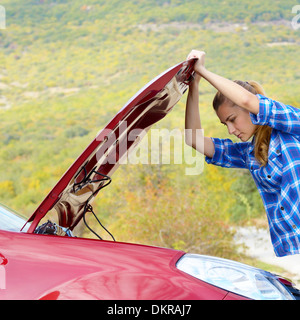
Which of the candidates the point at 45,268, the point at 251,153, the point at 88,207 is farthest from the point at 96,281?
the point at 251,153

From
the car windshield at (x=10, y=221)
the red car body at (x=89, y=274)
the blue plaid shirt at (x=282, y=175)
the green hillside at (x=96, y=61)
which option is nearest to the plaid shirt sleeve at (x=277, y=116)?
the blue plaid shirt at (x=282, y=175)

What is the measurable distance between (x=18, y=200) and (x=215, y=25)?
1692 centimetres

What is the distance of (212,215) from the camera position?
617 cm

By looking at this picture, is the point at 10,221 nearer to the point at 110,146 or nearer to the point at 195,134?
the point at 110,146

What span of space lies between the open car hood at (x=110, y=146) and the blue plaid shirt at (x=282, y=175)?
0.40m

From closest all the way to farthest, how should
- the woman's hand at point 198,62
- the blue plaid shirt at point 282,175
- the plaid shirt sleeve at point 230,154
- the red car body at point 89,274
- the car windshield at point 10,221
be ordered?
the red car body at point 89,274
the car windshield at point 10,221
the blue plaid shirt at point 282,175
the woman's hand at point 198,62
the plaid shirt sleeve at point 230,154

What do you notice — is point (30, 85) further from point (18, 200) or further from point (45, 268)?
point (45, 268)

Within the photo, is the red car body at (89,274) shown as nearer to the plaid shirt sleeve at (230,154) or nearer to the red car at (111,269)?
the red car at (111,269)

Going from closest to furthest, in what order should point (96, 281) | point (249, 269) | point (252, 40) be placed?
point (96, 281) → point (249, 269) → point (252, 40)

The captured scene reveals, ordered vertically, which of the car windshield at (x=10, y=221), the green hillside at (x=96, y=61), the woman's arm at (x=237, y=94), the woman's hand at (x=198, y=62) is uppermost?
the green hillside at (x=96, y=61)

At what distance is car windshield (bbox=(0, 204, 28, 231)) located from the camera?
1.90 metres

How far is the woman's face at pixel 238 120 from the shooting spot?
7.50ft

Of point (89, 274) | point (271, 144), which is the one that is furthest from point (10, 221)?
point (271, 144)

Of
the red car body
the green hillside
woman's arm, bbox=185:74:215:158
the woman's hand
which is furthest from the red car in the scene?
the green hillside
